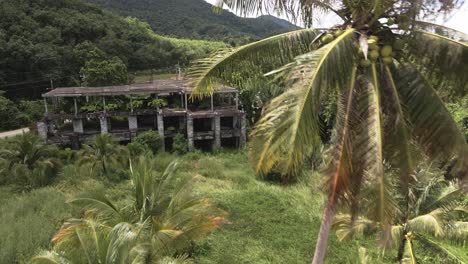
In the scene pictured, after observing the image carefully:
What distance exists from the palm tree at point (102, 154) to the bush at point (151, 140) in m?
3.58

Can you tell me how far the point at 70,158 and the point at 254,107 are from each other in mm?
15396

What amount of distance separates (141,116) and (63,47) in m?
19.0

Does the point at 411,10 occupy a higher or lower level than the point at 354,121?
higher

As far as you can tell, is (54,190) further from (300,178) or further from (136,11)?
(136,11)

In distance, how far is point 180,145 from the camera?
2591cm

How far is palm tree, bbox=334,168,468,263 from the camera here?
9.87 metres

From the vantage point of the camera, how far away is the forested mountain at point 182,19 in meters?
75.9

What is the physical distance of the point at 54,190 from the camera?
714 inches

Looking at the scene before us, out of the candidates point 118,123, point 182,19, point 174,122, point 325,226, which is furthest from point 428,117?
point 182,19

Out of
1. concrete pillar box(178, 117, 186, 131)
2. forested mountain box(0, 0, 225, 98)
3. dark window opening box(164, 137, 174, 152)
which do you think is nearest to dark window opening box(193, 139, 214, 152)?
concrete pillar box(178, 117, 186, 131)

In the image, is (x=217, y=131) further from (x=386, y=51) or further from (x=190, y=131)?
(x=386, y=51)

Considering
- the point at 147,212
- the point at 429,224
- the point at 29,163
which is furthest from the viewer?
the point at 29,163

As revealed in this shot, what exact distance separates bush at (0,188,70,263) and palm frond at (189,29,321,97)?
30.2ft

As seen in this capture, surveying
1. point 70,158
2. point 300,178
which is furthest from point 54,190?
point 300,178
